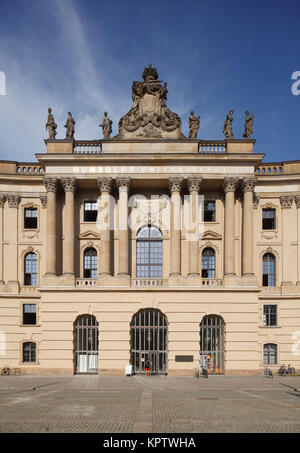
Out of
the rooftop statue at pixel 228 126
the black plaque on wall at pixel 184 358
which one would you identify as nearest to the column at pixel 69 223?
the black plaque on wall at pixel 184 358

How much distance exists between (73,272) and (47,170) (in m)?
9.99

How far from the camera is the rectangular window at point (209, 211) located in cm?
4559

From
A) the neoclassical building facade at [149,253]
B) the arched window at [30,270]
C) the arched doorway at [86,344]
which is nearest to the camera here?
the neoclassical building facade at [149,253]

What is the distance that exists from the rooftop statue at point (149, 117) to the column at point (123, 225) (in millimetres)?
4870

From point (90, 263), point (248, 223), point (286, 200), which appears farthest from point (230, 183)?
point (90, 263)

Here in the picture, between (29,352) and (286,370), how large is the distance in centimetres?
2442

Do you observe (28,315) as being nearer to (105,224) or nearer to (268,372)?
(105,224)

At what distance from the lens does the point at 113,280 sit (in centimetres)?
4166

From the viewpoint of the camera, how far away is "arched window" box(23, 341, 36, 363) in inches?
1724

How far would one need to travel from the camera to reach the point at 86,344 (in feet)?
136

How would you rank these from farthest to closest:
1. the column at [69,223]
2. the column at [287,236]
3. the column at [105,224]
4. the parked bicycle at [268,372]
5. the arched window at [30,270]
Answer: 1. the arched window at [30,270]
2. the column at [287,236]
3. the column at [69,223]
4. the column at [105,224]
5. the parked bicycle at [268,372]

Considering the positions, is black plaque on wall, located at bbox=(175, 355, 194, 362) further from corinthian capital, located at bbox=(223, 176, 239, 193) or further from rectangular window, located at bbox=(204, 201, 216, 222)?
corinthian capital, located at bbox=(223, 176, 239, 193)

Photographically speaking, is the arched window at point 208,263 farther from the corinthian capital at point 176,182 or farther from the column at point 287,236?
the column at point 287,236
